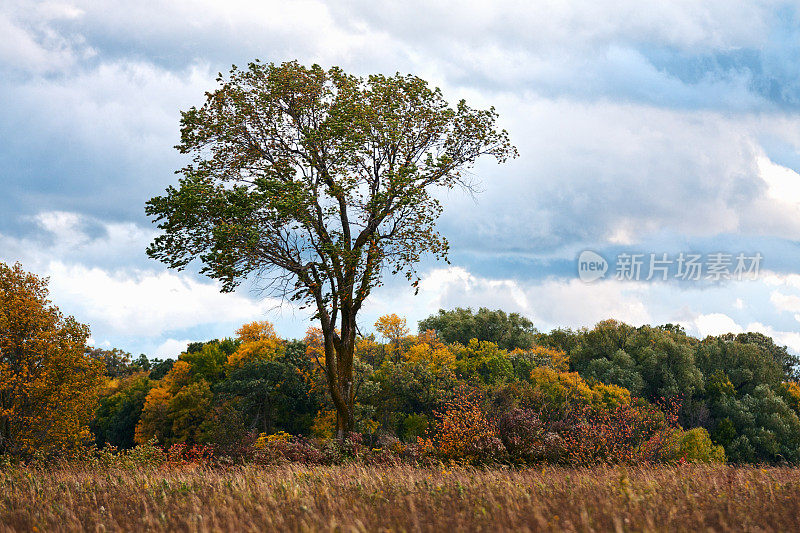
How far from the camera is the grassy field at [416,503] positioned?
7711mm

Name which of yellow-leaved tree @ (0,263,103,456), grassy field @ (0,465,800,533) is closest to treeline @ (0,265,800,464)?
yellow-leaved tree @ (0,263,103,456)

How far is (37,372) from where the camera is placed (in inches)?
1101

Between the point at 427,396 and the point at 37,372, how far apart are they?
27350 millimetres

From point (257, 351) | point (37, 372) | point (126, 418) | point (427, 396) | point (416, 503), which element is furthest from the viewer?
point (126, 418)

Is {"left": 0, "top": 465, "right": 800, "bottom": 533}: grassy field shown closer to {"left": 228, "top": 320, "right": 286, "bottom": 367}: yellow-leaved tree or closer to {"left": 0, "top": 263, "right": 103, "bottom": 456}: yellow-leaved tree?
{"left": 0, "top": 263, "right": 103, "bottom": 456}: yellow-leaved tree

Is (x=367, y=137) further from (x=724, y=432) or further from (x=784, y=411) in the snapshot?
(x=784, y=411)

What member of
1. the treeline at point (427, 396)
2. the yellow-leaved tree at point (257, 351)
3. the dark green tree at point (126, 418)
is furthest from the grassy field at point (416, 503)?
the dark green tree at point (126, 418)

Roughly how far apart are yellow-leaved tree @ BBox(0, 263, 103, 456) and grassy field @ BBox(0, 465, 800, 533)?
16451 millimetres

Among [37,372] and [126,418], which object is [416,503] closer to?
[37,372]

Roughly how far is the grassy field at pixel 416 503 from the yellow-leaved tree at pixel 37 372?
16.5 metres

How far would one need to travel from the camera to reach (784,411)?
189ft

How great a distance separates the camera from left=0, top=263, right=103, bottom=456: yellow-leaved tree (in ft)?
89.2

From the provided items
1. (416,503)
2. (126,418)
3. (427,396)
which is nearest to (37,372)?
(416,503)

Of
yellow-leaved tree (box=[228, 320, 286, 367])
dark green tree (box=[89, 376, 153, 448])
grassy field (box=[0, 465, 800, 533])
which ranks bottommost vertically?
dark green tree (box=[89, 376, 153, 448])
